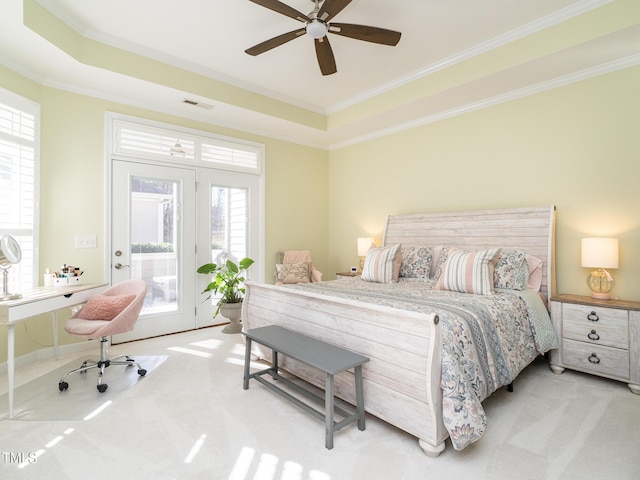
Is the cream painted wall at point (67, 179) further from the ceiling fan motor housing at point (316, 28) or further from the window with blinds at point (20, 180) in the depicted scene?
the ceiling fan motor housing at point (316, 28)

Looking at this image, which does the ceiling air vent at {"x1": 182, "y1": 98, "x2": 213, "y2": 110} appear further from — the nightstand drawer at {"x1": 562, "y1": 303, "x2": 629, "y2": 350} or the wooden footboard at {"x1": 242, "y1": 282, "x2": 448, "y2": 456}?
the nightstand drawer at {"x1": 562, "y1": 303, "x2": 629, "y2": 350}

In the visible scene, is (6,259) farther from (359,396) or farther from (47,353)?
(359,396)

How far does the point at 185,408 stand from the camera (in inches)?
91.7

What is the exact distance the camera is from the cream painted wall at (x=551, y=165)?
9.59 ft

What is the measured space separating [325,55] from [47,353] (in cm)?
387

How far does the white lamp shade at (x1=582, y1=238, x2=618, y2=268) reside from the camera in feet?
9.02

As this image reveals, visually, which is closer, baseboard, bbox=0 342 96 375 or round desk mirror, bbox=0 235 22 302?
round desk mirror, bbox=0 235 22 302

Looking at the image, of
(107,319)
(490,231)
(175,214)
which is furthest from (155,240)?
(490,231)

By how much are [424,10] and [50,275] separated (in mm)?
4018

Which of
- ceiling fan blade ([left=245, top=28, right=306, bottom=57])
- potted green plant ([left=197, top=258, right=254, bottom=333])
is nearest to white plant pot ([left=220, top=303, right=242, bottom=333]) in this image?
potted green plant ([left=197, top=258, right=254, bottom=333])

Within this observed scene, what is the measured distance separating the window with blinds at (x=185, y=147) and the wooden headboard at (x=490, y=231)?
229cm

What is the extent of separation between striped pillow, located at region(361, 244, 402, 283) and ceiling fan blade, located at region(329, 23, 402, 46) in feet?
6.74

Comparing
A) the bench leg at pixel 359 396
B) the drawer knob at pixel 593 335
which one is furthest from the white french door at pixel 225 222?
the drawer knob at pixel 593 335

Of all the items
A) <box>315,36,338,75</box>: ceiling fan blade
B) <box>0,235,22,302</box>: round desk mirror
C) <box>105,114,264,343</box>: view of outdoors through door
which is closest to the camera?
<box>0,235,22,302</box>: round desk mirror
